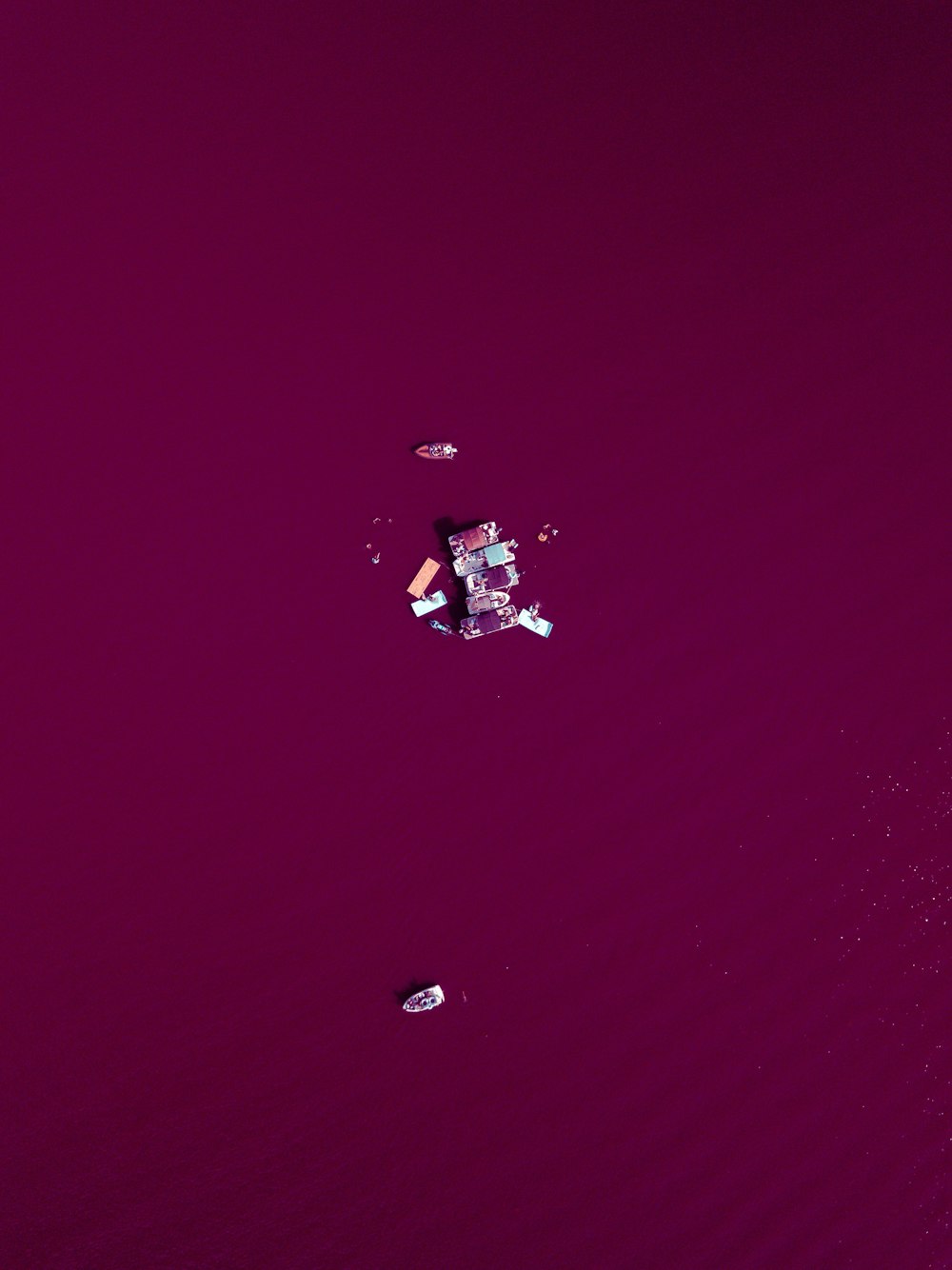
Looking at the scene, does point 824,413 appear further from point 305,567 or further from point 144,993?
point 144,993

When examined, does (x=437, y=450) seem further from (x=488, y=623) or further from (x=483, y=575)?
(x=488, y=623)

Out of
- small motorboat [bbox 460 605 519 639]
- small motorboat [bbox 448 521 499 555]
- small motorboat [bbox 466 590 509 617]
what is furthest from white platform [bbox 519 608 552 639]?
small motorboat [bbox 448 521 499 555]

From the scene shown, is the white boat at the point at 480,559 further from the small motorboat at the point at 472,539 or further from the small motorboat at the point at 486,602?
the small motorboat at the point at 486,602

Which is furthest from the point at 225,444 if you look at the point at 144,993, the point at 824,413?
the point at 824,413

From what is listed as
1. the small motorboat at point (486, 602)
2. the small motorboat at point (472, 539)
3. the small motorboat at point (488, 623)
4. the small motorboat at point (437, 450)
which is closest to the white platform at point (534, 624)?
Answer: the small motorboat at point (488, 623)

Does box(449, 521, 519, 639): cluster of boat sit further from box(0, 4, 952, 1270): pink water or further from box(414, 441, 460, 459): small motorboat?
box(414, 441, 460, 459): small motorboat

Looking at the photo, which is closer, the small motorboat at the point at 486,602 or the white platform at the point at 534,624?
the small motorboat at the point at 486,602
